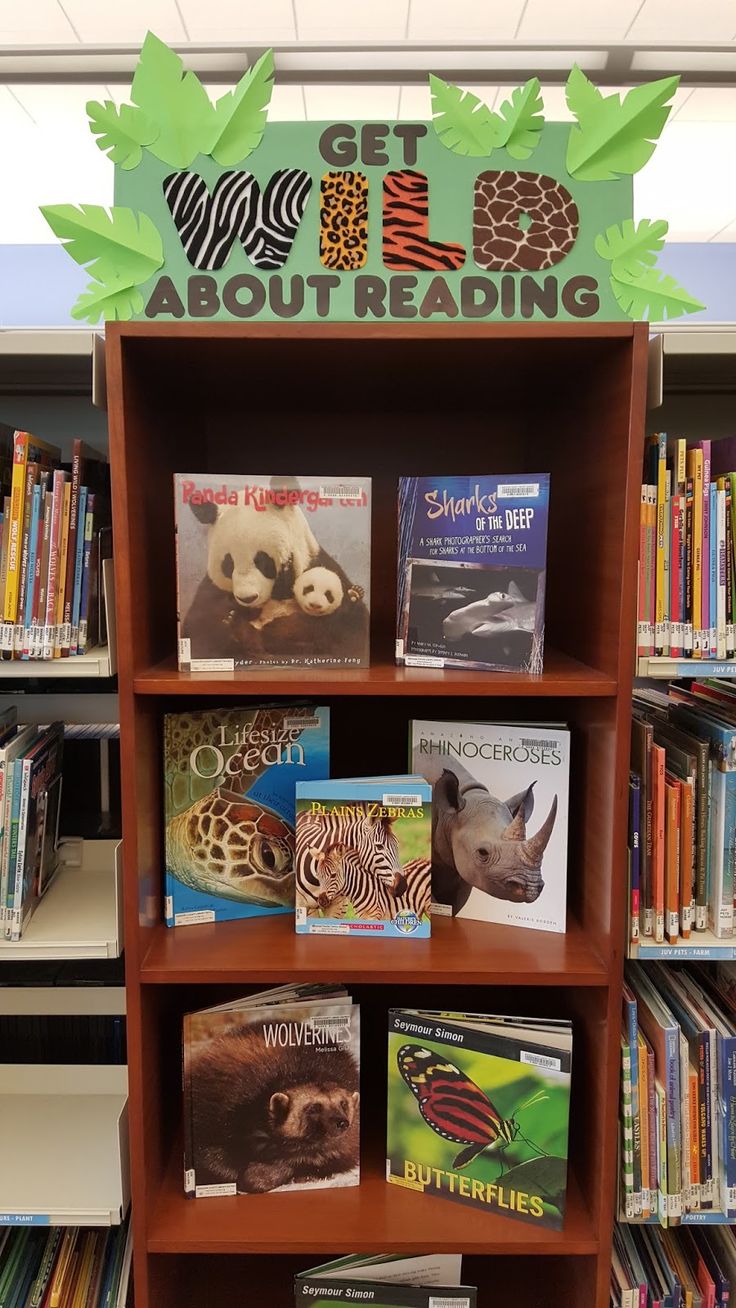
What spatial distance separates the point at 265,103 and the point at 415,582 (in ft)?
2.28

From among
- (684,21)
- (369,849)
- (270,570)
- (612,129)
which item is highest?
(684,21)

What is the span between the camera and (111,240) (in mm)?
1130

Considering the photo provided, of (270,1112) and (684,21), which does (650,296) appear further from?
(684,21)

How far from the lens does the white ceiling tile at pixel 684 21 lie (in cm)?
240

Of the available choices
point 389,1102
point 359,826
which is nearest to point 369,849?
point 359,826

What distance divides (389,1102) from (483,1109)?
5.9 inches

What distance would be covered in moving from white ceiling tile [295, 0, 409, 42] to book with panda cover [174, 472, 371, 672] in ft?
6.78

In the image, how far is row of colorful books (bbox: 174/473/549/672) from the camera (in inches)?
47.7

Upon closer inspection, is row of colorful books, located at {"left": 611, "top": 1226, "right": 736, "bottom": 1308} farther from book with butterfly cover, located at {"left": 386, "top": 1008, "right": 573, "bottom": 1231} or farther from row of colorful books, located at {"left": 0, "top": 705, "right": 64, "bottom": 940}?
row of colorful books, located at {"left": 0, "top": 705, "right": 64, "bottom": 940}

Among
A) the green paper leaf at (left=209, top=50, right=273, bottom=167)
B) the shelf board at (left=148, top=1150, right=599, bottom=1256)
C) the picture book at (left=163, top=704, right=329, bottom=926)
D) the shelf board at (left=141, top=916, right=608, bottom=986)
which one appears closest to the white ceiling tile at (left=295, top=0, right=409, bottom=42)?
the green paper leaf at (left=209, top=50, right=273, bottom=167)

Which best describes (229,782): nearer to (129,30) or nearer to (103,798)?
(103,798)

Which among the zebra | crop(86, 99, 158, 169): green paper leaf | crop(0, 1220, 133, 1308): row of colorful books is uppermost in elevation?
crop(86, 99, 158, 169): green paper leaf

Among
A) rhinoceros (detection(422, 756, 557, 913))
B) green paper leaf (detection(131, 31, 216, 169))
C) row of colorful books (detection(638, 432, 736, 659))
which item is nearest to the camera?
green paper leaf (detection(131, 31, 216, 169))

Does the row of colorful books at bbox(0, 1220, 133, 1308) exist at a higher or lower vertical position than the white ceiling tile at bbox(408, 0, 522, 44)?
lower
